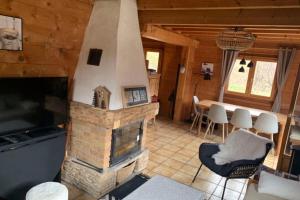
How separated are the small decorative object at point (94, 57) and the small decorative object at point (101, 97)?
32cm

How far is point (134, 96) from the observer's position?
2764mm

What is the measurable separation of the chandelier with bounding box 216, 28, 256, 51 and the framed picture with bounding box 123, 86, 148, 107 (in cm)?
113

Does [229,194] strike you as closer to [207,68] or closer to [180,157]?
[180,157]

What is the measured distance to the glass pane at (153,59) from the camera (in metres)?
6.27

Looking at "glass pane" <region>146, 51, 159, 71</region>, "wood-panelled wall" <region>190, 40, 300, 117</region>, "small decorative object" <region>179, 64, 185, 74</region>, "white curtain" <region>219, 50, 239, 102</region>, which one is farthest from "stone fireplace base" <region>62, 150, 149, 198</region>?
"glass pane" <region>146, 51, 159, 71</region>

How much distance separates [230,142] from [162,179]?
1236 mm

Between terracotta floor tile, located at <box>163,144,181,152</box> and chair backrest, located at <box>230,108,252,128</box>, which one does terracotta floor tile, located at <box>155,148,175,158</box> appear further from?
chair backrest, located at <box>230,108,252,128</box>

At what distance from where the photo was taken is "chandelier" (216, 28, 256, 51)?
2.62 metres

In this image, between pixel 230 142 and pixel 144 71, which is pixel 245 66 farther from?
pixel 144 71

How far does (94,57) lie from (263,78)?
4004 millimetres

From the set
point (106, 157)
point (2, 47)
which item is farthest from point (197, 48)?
point (2, 47)

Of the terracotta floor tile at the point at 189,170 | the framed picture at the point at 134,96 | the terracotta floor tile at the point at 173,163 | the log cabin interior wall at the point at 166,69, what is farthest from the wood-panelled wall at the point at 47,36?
the log cabin interior wall at the point at 166,69

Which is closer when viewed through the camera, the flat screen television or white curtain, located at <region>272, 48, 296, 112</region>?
the flat screen television

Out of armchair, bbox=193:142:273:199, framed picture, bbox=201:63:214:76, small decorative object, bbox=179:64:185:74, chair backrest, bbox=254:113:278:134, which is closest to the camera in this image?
armchair, bbox=193:142:273:199
